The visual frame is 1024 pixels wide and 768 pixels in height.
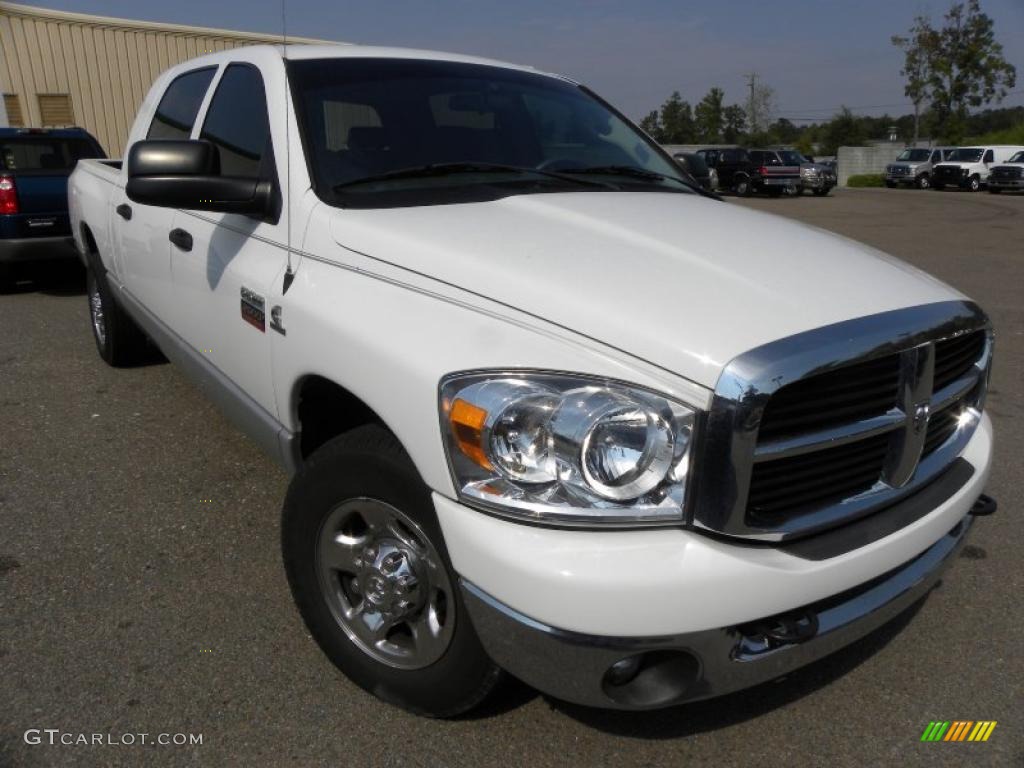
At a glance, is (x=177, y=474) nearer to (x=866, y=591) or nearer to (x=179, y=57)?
(x=866, y=591)

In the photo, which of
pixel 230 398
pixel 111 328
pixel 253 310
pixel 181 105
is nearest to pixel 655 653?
pixel 253 310

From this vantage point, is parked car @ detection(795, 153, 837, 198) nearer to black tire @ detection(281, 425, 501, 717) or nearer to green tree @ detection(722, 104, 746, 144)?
black tire @ detection(281, 425, 501, 717)

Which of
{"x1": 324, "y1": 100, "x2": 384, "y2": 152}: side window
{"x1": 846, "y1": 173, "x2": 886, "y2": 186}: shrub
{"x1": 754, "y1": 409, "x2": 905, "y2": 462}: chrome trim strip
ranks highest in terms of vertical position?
{"x1": 324, "y1": 100, "x2": 384, "y2": 152}: side window

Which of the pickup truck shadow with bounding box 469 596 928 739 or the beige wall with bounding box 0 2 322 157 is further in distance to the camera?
the beige wall with bounding box 0 2 322 157

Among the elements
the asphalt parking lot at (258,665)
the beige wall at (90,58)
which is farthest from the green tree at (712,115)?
the asphalt parking lot at (258,665)

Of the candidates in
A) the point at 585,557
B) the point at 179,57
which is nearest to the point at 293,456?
the point at 585,557

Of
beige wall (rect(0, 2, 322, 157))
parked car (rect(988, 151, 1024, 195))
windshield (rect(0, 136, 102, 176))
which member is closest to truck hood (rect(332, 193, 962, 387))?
windshield (rect(0, 136, 102, 176))

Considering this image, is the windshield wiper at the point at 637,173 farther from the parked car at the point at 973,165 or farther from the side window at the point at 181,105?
the parked car at the point at 973,165

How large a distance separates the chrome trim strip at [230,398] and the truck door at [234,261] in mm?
38

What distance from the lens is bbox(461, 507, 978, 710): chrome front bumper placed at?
5.67ft

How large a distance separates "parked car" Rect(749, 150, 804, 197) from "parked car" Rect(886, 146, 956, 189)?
370 inches

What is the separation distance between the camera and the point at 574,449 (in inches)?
68.1

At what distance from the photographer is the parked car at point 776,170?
28109mm

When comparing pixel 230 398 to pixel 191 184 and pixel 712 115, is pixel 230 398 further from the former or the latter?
pixel 712 115
